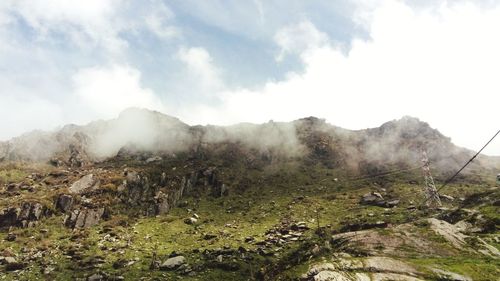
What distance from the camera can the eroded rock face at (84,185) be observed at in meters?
190

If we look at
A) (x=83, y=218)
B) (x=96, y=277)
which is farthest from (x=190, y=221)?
(x=96, y=277)

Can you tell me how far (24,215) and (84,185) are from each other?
34.5 metres

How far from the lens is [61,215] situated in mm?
169625

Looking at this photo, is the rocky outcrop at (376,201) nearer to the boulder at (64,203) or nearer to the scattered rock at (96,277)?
the scattered rock at (96,277)

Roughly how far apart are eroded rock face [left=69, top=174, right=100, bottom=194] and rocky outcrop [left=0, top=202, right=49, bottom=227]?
2055 cm

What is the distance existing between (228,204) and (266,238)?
53713mm

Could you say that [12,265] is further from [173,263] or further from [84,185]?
[84,185]

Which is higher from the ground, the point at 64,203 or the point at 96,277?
the point at 64,203

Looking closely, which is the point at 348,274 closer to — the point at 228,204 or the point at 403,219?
the point at 403,219

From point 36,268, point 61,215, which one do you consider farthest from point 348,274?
point 61,215

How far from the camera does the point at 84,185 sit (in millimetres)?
195000

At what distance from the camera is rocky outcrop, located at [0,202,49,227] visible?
160125mm

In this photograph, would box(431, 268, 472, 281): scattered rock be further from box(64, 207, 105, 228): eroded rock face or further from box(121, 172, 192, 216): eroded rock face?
box(121, 172, 192, 216): eroded rock face

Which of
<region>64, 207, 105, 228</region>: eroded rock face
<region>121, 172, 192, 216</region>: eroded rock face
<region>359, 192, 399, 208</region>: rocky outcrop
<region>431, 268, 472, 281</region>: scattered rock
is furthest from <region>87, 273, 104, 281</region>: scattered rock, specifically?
<region>359, 192, 399, 208</region>: rocky outcrop
